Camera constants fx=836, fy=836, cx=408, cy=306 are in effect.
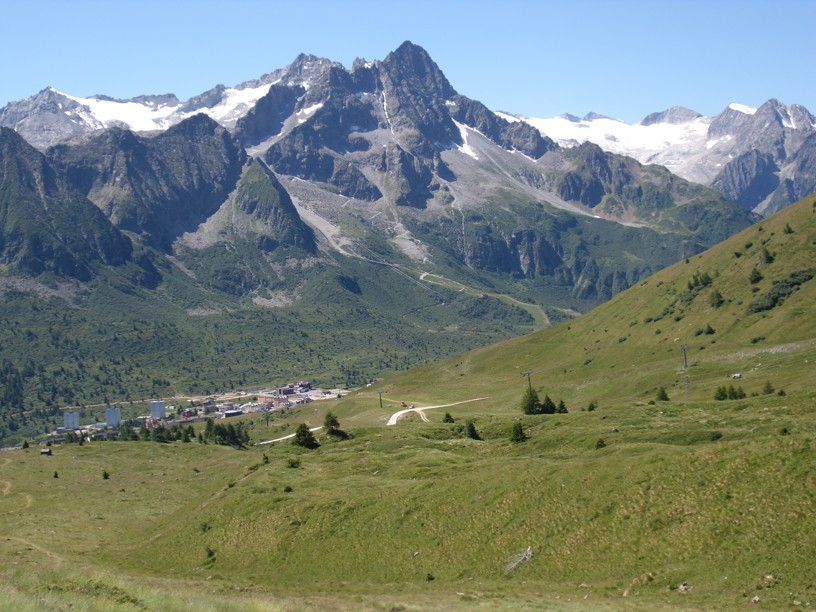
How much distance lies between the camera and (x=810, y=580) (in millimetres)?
46375

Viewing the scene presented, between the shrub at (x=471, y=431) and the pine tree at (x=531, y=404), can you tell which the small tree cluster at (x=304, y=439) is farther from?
the pine tree at (x=531, y=404)

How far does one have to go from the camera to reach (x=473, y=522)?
222 feet

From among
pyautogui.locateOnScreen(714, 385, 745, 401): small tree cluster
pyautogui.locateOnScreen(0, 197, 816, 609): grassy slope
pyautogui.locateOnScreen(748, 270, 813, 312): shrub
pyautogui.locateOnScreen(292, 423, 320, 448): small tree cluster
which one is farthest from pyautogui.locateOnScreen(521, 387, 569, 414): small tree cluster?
pyautogui.locateOnScreen(748, 270, 813, 312): shrub

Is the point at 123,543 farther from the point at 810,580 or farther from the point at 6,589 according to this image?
the point at 810,580

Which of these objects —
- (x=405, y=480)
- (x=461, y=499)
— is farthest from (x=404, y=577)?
(x=405, y=480)

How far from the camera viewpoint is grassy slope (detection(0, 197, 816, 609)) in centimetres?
5006

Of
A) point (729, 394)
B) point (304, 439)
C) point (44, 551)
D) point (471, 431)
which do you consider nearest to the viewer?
Result: point (44, 551)

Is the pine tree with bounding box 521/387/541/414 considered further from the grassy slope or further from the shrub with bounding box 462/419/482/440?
the shrub with bounding box 462/419/482/440

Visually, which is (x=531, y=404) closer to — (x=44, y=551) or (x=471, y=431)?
Answer: (x=471, y=431)

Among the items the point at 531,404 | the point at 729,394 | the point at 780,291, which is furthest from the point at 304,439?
the point at 780,291

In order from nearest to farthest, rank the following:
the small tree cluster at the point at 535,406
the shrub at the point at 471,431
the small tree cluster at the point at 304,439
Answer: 1. the shrub at the point at 471,431
2. the small tree cluster at the point at 304,439
3. the small tree cluster at the point at 535,406

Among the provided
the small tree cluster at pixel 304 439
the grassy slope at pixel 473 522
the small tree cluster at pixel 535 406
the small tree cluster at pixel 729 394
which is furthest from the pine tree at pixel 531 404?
the small tree cluster at pixel 304 439

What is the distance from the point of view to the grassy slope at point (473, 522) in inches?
1971

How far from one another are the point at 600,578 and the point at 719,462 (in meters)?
13.5
